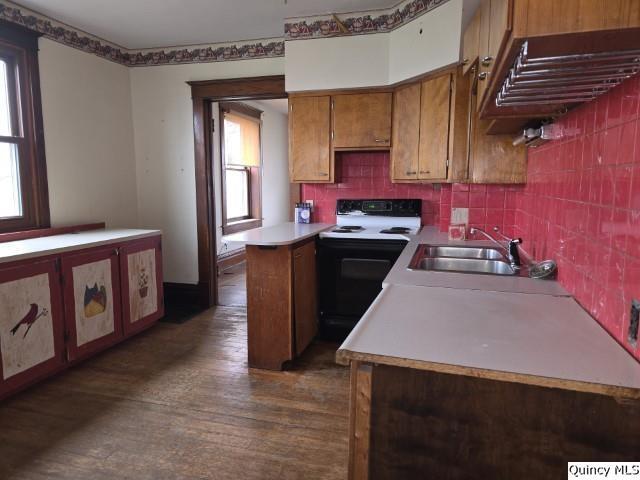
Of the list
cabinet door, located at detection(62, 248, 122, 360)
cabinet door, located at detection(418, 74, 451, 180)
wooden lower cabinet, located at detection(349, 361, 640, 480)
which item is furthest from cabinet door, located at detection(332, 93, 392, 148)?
wooden lower cabinet, located at detection(349, 361, 640, 480)

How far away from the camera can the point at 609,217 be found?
1.16m

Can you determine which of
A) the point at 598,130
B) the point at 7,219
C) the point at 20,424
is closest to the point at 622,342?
the point at 598,130

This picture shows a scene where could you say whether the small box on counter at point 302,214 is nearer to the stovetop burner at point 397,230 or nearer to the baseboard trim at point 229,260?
the stovetop burner at point 397,230

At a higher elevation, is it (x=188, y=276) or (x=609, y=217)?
(x=609, y=217)

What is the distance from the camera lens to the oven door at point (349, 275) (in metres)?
3.07

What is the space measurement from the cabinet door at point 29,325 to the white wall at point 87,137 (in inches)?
39.4

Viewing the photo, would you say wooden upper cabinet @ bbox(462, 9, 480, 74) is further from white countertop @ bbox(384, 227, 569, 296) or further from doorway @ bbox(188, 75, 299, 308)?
doorway @ bbox(188, 75, 299, 308)

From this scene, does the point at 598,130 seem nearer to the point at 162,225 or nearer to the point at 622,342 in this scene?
the point at 622,342

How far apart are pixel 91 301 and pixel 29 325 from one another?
48 cm

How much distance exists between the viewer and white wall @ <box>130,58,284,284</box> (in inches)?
158

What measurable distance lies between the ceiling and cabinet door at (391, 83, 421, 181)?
67 centimetres

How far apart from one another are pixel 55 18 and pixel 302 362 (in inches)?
128

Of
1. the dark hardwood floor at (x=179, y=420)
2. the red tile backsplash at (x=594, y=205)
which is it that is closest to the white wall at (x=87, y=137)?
the dark hardwood floor at (x=179, y=420)

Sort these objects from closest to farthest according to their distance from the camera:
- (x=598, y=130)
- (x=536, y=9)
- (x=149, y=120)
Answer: (x=536, y=9) < (x=598, y=130) < (x=149, y=120)
